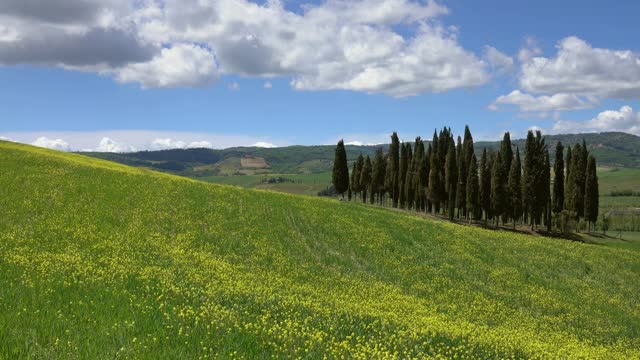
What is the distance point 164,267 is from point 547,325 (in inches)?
735

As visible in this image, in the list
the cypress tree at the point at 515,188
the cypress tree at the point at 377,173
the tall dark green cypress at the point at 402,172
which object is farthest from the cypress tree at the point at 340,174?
the cypress tree at the point at 515,188

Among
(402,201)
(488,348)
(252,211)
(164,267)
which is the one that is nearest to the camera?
(488,348)

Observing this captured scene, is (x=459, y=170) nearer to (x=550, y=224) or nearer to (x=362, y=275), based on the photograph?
(x=550, y=224)

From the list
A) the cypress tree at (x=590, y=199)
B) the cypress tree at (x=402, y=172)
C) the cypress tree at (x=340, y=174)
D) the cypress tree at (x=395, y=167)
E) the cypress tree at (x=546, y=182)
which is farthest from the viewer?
the cypress tree at (x=395, y=167)

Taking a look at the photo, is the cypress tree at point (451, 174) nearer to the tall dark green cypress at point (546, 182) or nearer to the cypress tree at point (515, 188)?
the cypress tree at point (515, 188)

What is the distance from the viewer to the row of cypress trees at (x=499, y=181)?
291 feet

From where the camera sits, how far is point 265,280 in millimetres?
22453

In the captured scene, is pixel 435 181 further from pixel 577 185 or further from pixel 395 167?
pixel 577 185

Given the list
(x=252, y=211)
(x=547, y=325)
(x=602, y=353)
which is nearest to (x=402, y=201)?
(x=252, y=211)

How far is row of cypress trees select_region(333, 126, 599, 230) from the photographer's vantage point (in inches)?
3489

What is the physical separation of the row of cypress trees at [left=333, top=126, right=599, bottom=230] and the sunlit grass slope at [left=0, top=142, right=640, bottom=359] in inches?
1407

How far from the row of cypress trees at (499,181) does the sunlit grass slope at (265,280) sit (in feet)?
117

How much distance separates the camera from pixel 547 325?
24.7 metres

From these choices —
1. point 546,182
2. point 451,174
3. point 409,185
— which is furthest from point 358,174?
point 546,182
